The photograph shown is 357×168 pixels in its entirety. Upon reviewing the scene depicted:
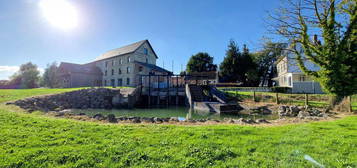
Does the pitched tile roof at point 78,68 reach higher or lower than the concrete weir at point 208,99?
higher

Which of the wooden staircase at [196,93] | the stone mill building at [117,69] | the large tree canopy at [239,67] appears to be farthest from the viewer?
the large tree canopy at [239,67]

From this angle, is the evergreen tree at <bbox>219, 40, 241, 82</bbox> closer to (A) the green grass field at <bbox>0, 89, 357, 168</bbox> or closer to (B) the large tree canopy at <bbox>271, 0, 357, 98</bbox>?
(B) the large tree canopy at <bbox>271, 0, 357, 98</bbox>

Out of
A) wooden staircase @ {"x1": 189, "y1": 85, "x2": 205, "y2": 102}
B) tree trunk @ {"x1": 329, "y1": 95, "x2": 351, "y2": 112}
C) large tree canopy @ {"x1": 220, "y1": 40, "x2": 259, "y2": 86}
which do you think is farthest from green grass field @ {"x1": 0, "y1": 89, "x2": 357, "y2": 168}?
large tree canopy @ {"x1": 220, "y1": 40, "x2": 259, "y2": 86}

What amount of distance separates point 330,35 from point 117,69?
3310 centimetres

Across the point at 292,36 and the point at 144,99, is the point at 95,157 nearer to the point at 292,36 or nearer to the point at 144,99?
the point at 292,36

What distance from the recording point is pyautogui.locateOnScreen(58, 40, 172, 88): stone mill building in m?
30.9

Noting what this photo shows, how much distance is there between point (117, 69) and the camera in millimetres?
33906

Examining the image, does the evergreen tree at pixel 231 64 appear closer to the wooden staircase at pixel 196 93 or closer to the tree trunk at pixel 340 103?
the wooden staircase at pixel 196 93

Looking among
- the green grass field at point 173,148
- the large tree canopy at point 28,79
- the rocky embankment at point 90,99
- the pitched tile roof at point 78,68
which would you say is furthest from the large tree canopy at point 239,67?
the large tree canopy at point 28,79

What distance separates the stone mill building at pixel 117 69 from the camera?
101 feet

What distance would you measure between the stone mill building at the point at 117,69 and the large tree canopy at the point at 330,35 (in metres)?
22.1

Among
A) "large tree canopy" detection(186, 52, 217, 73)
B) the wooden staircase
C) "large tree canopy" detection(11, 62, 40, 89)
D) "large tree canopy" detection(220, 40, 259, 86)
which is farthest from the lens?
"large tree canopy" detection(186, 52, 217, 73)

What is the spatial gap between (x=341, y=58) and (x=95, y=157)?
11.7 m

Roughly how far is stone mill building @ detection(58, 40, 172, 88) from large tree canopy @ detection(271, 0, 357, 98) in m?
22.1
